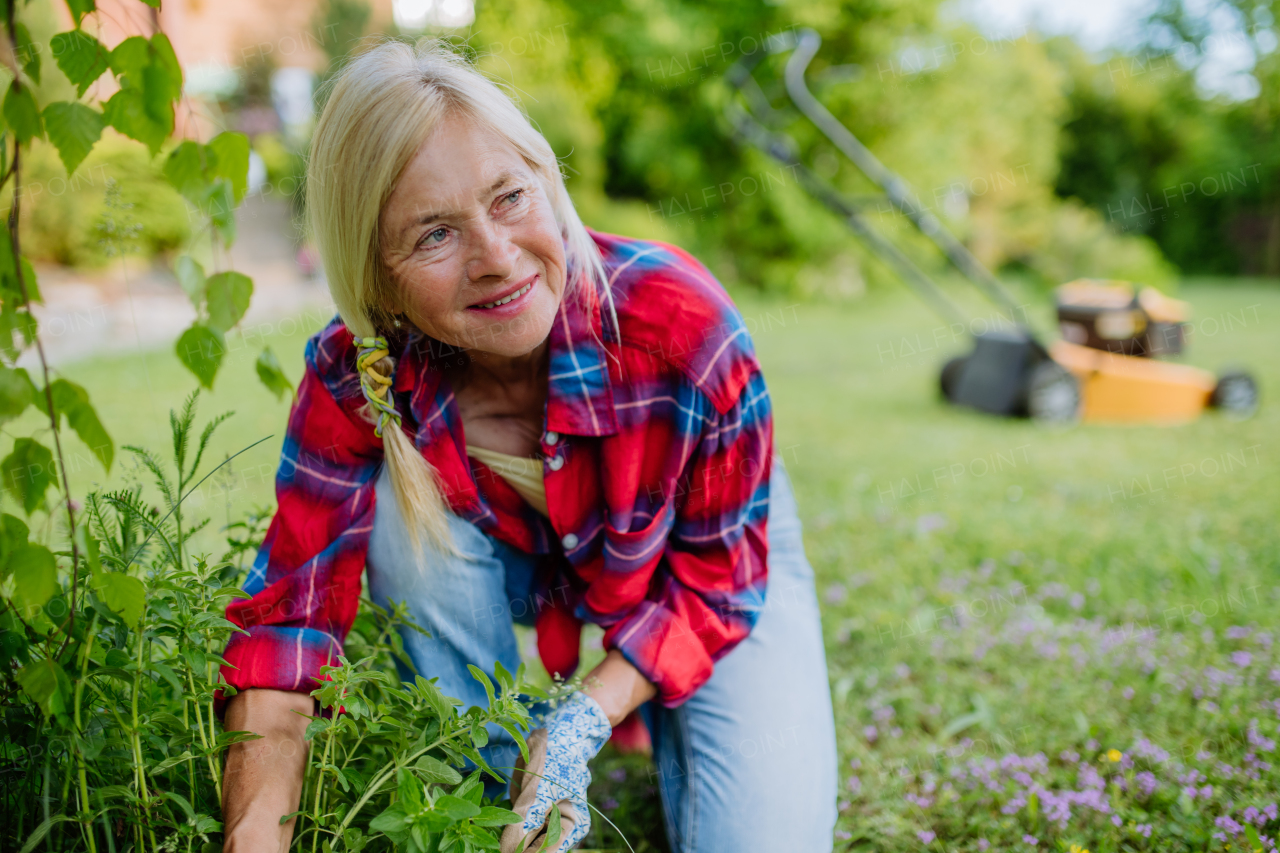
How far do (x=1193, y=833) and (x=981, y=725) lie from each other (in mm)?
486

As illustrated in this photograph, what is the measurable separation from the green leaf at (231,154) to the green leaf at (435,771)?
0.76 m

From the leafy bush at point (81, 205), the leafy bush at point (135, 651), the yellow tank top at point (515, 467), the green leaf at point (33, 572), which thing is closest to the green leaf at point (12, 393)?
the leafy bush at point (135, 651)

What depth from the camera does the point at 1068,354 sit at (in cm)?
461

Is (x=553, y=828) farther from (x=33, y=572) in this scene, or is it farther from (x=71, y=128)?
(x=71, y=128)

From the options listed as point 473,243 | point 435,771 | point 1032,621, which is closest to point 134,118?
point 473,243

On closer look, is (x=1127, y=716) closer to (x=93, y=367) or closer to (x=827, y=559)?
(x=827, y=559)

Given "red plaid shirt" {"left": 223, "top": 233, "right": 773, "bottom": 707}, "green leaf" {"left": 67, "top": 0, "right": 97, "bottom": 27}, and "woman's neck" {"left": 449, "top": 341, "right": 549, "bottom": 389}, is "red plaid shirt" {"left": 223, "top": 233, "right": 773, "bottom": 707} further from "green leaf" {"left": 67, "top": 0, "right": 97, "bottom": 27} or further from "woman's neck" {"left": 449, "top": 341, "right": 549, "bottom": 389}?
"green leaf" {"left": 67, "top": 0, "right": 97, "bottom": 27}

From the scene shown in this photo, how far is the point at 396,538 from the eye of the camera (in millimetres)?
1414

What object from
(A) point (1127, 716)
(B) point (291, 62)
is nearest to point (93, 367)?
(A) point (1127, 716)

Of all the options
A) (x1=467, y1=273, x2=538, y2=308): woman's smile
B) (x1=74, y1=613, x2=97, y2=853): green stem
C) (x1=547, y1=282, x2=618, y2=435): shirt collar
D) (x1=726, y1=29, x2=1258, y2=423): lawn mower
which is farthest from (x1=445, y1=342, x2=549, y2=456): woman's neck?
(x1=726, y1=29, x2=1258, y2=423): lawn mower

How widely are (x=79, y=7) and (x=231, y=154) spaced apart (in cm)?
24

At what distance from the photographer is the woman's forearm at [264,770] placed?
3.45 ft

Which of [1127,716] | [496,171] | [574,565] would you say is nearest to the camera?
[496,171]

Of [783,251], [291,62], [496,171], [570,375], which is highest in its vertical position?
[291,62]
